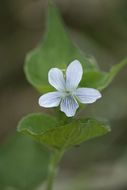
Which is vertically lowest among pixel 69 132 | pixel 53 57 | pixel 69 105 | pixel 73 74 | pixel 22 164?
pixel 22 164

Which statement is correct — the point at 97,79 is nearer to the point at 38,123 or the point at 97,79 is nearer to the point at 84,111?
the point at 38,123

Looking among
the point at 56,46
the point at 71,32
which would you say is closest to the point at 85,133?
the point at 56,46

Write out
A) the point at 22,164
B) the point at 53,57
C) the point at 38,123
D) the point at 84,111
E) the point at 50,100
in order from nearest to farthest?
1. the point at 50,100
2. the point at 38,123
3. the point at 53,57
4. the point at 22,164
5. the point at 84,111

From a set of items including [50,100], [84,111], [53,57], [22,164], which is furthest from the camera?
[84,111]

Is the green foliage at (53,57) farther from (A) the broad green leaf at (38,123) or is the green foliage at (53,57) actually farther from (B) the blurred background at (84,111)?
(B) the blurred background at (84,111)

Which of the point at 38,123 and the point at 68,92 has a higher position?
the point at 68,92

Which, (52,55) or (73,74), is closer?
(73,74)

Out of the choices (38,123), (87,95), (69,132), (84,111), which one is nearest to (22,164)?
(38,123)

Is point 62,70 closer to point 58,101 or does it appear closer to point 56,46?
point 58,101
